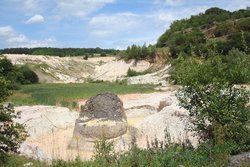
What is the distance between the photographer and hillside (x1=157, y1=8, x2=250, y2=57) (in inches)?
2555

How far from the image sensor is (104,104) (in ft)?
76.4

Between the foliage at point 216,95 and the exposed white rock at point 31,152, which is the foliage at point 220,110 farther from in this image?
the exposed white rock at point 31,152

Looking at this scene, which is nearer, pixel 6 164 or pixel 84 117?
pixel 6 164

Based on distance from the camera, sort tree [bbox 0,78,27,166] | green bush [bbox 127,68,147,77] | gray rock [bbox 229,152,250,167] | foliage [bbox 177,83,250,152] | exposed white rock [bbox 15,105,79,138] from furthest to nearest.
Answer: green bush [bbox 127,68,147,77]
exposed white rock [bbox 15,105,79,138]
foliage [bbox 177,83,250,152]
tree [bbox 0,78,27,166]
gray rock [bbox 229,152,250,167]

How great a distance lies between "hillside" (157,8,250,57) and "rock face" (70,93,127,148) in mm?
37181

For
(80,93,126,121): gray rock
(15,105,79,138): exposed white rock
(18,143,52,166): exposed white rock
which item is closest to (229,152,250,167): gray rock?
(18,143,52,166): exposed white rock

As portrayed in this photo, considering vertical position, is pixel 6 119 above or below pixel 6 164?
above

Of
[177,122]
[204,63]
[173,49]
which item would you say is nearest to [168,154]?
[204,63]

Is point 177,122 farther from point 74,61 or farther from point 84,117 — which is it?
point 74,61

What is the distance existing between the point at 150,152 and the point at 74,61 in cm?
11328

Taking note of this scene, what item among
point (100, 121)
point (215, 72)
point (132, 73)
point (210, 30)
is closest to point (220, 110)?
point (215, 72)

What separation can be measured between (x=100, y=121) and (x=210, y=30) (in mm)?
57945

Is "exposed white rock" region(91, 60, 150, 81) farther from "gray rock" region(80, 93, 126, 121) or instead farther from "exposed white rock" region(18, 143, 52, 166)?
"exposed white rock" region(18, 143, 52, 166)

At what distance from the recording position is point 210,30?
77.6m
